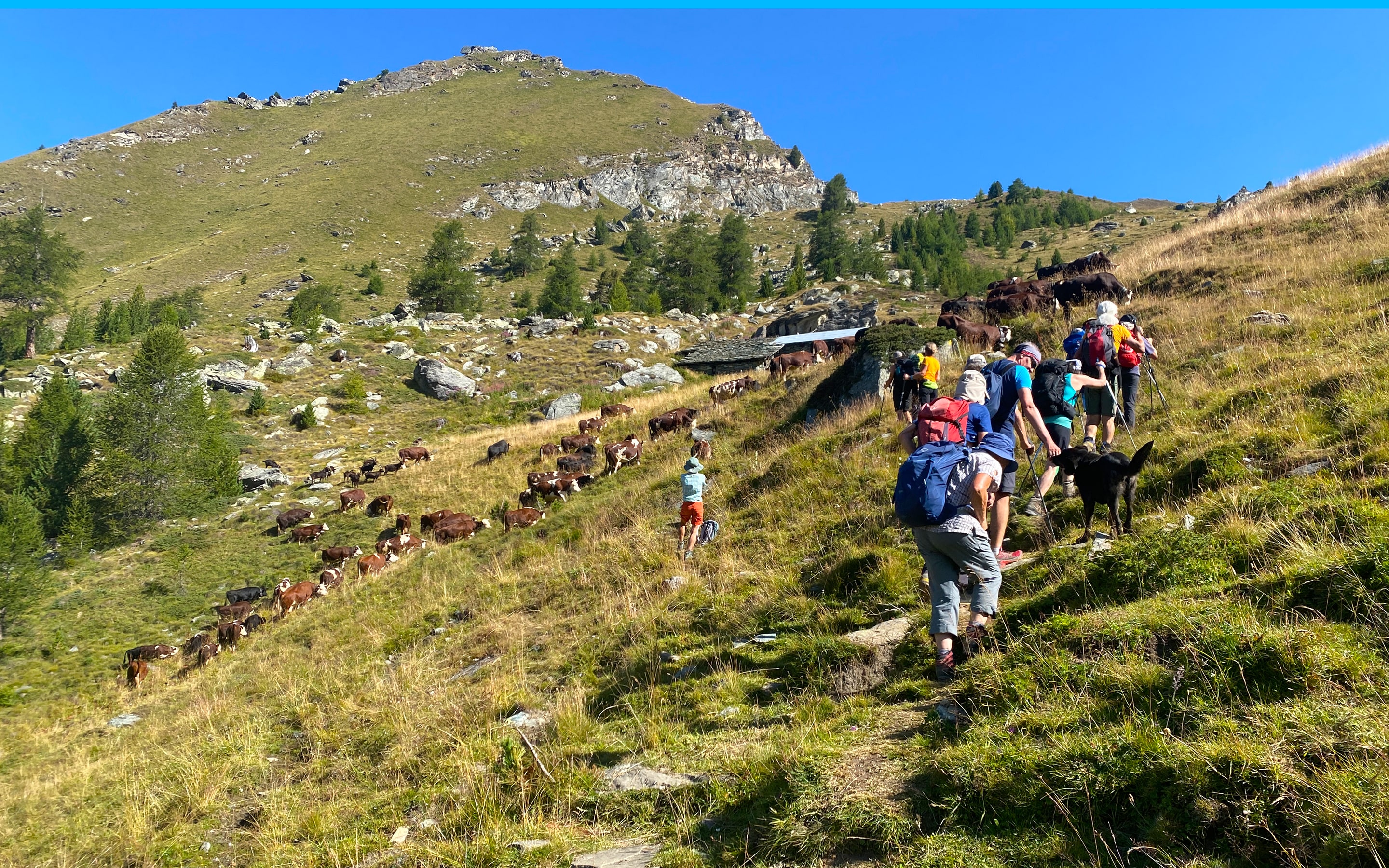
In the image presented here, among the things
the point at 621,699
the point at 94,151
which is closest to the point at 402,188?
the point at 94,151

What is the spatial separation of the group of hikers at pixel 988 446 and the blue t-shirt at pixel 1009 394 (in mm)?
12

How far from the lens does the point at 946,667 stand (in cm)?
451

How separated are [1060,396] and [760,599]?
428cm

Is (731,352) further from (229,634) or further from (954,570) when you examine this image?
(954,570)

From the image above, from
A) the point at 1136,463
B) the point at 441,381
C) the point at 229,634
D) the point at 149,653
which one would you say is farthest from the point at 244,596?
the point at 441,381

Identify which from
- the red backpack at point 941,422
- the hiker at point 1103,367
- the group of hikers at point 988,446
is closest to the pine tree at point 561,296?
the hiker at point 1103,367

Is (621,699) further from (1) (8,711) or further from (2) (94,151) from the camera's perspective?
(2) (94,151)

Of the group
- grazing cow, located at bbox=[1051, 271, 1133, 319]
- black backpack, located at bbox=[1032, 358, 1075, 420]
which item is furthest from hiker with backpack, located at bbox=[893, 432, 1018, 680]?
grazing cow, located at bbox=[1051, 271, 1133, 319]

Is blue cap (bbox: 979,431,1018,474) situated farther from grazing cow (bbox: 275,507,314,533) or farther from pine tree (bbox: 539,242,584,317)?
pine tree (bbox: 539,242,584,317)

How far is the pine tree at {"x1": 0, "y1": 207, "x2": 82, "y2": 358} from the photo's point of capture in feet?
139

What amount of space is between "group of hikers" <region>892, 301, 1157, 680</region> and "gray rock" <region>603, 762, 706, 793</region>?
6.25 feet

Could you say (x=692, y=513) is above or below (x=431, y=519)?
above

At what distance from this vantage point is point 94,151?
112m

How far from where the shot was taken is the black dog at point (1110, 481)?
19.4ft
